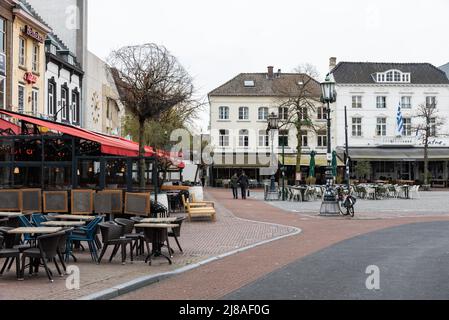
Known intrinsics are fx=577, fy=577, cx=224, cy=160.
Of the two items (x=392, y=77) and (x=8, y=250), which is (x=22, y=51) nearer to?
(x=8, y=250)

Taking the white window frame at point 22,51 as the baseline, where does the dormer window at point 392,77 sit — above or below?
above

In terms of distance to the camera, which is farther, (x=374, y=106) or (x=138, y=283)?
(x=374, y=106)

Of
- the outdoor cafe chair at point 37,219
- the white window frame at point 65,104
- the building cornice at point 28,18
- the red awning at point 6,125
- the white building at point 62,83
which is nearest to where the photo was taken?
the outdoor cafe chair at point 37,219

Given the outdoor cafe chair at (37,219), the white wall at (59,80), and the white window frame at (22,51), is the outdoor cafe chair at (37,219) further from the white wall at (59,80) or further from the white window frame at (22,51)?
the white wall at (59,80)

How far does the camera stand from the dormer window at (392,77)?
59531 millimetres

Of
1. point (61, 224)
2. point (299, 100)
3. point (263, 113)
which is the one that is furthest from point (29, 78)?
point (263, 113)

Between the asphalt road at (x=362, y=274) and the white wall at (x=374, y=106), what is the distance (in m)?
44.5

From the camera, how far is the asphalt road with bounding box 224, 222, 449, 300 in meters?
8.36

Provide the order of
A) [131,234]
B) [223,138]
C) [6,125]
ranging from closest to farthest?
[131,234]
[6,125]
[223,138]

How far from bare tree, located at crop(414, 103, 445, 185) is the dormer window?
340 centimetres

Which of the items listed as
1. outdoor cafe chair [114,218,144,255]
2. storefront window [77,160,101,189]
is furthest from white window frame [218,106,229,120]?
outdoor cafe chair [114,218,144,255]

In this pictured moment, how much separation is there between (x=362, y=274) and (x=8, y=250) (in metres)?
6.09

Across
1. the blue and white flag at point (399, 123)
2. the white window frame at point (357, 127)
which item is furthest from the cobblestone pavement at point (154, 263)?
the white window frame at point (357, 127)

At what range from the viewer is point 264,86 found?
61812 millimetres
